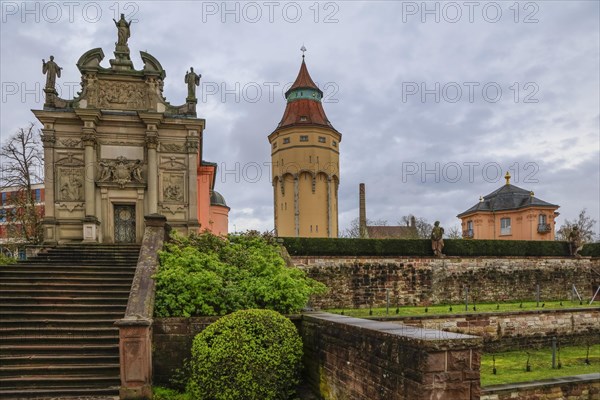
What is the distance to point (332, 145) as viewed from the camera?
138 ft

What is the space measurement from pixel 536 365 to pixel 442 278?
356 inches

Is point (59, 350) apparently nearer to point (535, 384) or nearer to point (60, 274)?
point (60, 274)

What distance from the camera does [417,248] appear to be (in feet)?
72.3

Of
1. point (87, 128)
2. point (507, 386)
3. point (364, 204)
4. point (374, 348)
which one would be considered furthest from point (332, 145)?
point (374, 348)

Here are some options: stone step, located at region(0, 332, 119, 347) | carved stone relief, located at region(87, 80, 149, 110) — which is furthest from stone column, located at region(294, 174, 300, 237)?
stone step, located at region(0, 332, 119, 347)

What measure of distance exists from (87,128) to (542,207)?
38391 mm

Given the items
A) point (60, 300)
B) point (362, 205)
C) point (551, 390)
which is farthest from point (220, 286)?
point (362, 205)

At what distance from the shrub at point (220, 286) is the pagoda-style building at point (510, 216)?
3682 cm

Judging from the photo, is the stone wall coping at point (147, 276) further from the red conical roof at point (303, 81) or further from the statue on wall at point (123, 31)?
the red conical roof at point (303, 81)

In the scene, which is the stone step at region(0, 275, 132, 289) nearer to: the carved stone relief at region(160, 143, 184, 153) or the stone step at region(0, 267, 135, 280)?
the stone step at region(0, 267, 135, 280)

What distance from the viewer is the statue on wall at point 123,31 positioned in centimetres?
1995

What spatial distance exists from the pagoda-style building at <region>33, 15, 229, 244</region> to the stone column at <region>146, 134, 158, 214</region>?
42 millimetres

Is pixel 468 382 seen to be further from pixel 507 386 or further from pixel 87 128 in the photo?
pixel 87 128

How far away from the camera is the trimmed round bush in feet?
21.7
